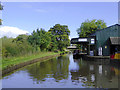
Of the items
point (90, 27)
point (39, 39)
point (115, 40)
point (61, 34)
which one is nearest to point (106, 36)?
point (115, 40)

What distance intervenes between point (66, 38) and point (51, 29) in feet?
21.2

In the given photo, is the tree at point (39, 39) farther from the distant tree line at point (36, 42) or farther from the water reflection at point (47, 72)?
the water reflection at point (47, 72)

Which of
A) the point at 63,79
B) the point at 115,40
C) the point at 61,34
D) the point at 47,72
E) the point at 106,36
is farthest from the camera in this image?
the point at 61,34

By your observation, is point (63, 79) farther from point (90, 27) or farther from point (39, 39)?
point (90, 27)

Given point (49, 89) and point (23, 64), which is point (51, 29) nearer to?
point (23, 64)

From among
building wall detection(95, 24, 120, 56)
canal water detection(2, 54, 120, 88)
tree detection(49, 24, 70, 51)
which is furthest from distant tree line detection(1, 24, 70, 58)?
building wall detection(95, 24, 120, 56)

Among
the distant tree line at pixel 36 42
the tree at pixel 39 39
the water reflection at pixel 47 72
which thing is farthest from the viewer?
the tree at pixel 39 39

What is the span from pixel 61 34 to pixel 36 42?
86.3 ft

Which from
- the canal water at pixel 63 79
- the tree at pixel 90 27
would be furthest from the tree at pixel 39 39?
the canal water at pixel 63 79

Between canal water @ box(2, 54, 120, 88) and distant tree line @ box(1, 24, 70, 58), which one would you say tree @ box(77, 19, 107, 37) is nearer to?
distant tree line @ box(1, 24, 70, 58)

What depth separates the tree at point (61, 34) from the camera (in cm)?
6269

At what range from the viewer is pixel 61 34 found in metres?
64.6

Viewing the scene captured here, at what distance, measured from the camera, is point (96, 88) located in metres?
8.56

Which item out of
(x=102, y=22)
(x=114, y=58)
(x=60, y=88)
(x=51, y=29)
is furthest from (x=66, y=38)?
(x=60, y=88)
